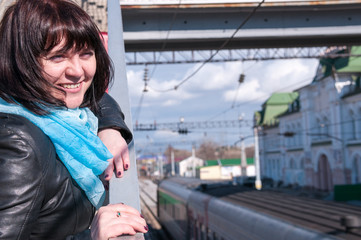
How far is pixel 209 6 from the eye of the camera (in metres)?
10.2

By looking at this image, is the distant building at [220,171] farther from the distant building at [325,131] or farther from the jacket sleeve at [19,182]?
the jacket sleeve at [19,182]

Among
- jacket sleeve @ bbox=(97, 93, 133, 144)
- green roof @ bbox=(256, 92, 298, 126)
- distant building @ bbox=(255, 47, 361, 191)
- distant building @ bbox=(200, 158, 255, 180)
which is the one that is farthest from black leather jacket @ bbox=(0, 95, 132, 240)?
distant building @ bbox=(200, 158, 255, 180)

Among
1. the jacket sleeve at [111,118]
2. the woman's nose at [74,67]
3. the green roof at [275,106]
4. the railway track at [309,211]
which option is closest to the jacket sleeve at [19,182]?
the woman's nose at [74,67]

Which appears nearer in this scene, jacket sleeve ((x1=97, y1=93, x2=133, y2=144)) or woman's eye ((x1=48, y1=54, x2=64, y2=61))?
woman's eye ((x1=48, y1=54, x2=64, y2=61))

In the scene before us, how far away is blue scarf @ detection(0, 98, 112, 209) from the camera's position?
1182 mm

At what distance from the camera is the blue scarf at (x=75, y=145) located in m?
1.18

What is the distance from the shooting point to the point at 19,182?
3.35 ft

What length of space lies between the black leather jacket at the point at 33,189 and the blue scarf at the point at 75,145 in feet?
0.08

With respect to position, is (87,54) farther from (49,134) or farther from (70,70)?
(49,134)

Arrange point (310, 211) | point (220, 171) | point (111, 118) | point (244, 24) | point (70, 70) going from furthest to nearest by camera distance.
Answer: point (220, 171) → point (244, 24) → point (310, 211) → point (111, 118) → point (70, 70)

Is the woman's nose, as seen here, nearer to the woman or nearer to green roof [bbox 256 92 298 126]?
the woman

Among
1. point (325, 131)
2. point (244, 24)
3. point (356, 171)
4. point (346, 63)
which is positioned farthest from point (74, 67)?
point (325, 131)

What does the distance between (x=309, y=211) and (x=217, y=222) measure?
110 inches

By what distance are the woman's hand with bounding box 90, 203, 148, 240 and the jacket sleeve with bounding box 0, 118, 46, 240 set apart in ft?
0.50
